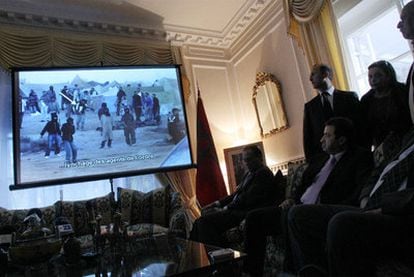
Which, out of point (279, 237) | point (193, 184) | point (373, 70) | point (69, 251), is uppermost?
point (373, 70)

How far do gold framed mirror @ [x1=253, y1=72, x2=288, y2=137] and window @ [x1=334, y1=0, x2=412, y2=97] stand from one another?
0.91 metres

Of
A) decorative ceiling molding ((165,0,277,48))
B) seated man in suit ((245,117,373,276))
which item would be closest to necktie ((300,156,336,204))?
seated man in suit ((245,117,373,276))

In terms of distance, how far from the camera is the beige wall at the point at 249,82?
3.55 m

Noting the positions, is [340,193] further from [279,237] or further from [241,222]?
[241,222]

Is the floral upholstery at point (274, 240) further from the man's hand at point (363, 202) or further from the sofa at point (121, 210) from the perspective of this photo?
the man's hand at point (363, 202)

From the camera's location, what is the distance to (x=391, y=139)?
169 cm

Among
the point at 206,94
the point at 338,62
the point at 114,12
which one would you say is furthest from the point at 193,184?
the point at 114,12

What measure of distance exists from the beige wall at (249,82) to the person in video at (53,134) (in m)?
1.73

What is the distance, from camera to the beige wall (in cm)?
355

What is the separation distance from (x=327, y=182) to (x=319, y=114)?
74 centimetres

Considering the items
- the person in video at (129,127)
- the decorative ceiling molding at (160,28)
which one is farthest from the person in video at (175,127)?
the decorative ceiling molding at (160,28)

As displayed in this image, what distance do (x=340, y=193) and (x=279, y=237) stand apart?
0.67 meters

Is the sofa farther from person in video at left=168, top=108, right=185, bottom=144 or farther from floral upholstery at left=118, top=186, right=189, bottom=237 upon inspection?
person in video at left=168, top=108, right=185, bottom=144

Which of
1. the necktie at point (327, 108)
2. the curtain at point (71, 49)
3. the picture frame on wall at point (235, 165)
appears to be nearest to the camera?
the necktie at point (327, 108)
